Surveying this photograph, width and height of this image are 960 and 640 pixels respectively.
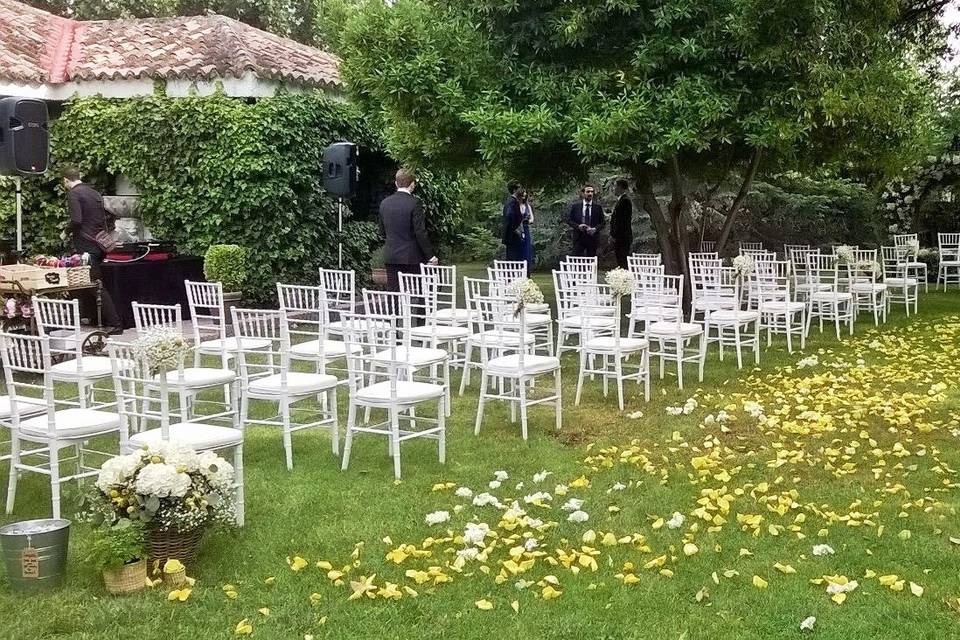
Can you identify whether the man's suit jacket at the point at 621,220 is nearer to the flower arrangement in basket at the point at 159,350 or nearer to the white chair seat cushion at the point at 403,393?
the white chair seat cushion at the point at 403,393

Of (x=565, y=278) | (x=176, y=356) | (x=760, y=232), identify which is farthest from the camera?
(x=760, y=232)

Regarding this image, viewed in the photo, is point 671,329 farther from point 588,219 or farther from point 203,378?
point 588,219

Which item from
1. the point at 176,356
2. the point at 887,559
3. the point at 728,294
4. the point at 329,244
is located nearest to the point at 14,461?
the point at 176,356

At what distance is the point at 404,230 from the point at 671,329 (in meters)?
3.04

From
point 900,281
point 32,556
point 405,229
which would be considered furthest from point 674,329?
point 900,281

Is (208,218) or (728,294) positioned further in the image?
(208,218)

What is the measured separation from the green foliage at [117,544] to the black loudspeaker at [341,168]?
9.84 metres

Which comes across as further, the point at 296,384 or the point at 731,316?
the point at 731,316

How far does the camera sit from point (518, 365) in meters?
6.33

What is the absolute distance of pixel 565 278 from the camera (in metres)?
8.69

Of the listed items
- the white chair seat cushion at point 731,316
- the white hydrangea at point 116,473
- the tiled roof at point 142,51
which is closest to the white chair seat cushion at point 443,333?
the white chair seat cushion at point 731,316

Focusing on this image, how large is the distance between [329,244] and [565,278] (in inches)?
253

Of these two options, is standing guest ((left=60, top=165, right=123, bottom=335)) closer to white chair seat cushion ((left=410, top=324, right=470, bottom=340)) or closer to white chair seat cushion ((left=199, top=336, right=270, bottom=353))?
white chair seat cushion ((left=199, top=336, right=270, bottom=353))

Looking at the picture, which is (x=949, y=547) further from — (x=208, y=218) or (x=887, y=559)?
(x=208, y=218)
